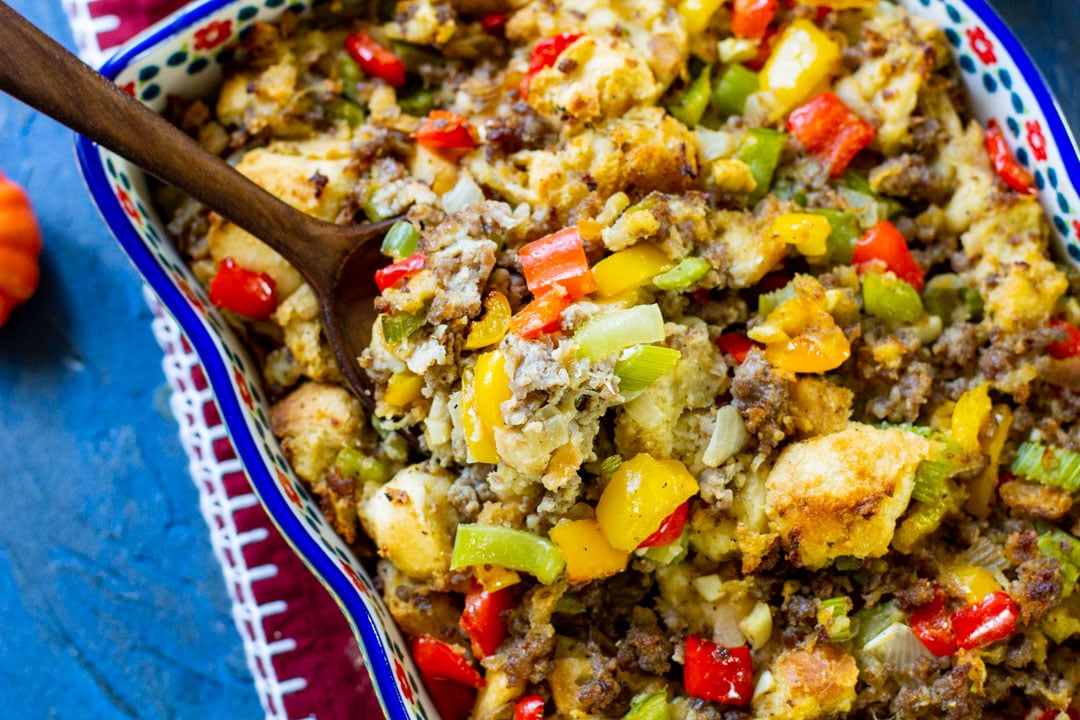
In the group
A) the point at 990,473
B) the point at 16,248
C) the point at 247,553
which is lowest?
the point at 247,553

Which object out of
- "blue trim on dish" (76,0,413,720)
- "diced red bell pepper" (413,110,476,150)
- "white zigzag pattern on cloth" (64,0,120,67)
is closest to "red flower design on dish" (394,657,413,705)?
Result: "blue trim on dish" (76,0,413,720)

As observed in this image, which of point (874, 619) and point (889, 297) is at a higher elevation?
point (889, 297)

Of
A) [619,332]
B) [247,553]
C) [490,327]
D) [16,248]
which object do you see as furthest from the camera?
[16,248]

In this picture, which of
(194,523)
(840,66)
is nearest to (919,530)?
(840,66)

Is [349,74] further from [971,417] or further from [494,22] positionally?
[971,417]

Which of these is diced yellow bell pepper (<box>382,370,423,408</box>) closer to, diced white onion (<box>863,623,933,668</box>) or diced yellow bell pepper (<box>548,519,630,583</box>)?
diced yellow bell pepper (<box>548,519,630,583</box>)

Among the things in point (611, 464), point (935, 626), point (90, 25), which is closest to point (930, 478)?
point (935, 626)
